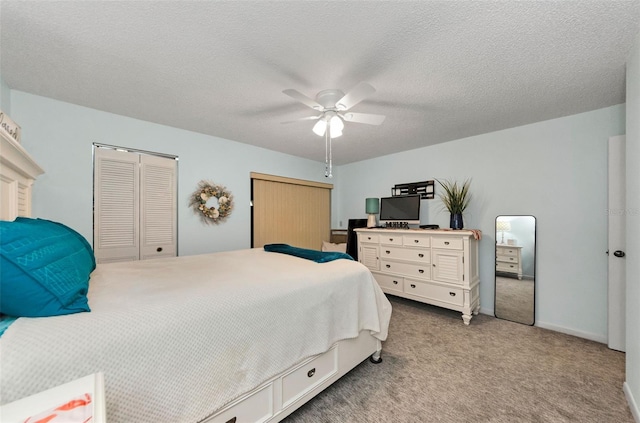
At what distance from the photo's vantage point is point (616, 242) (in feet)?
7.68

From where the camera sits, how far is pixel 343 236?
4.82m

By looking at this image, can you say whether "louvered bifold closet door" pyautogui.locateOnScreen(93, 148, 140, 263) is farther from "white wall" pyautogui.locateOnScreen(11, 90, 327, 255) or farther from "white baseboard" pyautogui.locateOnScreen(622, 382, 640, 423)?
"white baseboard" pyautogui.locateOnScreen(622, 382, 640, 423)

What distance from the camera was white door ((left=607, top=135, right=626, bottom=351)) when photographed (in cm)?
230

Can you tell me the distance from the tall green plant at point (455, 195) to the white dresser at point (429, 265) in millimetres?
411

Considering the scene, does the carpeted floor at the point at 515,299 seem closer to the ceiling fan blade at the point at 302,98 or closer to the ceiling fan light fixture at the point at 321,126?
the ceiling fan light fixture at the point at 321,126

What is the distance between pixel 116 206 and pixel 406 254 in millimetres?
3581

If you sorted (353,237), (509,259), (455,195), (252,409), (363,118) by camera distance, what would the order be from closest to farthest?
(252,409) < (363,118) < (509,259) < (455,195) < (353,237)

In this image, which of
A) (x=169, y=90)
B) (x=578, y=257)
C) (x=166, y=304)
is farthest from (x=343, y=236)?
(x=166, y=304)

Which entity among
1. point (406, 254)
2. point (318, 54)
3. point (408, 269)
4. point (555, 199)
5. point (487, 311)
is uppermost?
point (318, 54)

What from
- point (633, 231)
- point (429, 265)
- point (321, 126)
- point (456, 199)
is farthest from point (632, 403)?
point (321, 126)

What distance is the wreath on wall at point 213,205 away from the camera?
321 cm

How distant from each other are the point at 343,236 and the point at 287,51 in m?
3.61

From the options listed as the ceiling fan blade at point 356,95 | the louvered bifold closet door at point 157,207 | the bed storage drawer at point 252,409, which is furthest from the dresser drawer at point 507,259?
the louvered bifold closet door at point 157,207

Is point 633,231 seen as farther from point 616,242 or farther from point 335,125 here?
point 335,125
